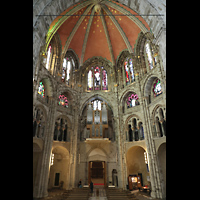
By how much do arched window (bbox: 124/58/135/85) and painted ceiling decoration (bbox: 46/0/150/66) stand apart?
5.46ft

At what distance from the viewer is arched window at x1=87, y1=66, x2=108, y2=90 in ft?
71.2

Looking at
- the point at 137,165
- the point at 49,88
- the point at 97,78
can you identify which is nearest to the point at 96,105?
the point at 97,78

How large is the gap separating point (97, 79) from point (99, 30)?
290 inches

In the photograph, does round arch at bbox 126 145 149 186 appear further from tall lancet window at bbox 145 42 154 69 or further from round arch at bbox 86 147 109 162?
tall lancet window at bbox 145 42 154 69

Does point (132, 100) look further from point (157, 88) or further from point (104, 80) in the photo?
point (104, 80)

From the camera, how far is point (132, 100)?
61.5 ft

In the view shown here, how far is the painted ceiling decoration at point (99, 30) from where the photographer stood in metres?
17.7

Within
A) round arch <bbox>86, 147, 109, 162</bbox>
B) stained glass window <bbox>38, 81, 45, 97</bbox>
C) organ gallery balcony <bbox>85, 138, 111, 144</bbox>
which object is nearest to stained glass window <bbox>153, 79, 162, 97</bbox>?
organ gallery balcony <bbox>85, 138, 111, 144</bbox>

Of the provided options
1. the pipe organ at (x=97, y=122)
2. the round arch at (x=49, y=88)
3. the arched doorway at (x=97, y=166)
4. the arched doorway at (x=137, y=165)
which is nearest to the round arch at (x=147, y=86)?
the pipe organ at (x=97, y=122)

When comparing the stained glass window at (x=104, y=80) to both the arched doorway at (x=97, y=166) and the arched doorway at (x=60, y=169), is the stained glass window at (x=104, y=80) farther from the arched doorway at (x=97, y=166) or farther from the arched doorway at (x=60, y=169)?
the arched doorway at (x=60, y=169)

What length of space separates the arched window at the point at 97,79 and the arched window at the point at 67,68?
327 centimetres

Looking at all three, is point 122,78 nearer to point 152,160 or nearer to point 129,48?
point 129,48
